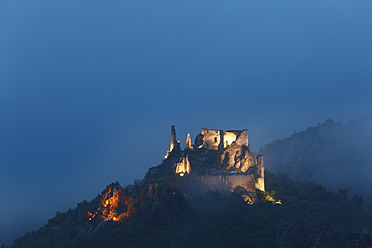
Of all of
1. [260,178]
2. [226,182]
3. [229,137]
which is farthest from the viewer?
[229,137]

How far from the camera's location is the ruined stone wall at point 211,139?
113m

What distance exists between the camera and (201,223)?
83250mm

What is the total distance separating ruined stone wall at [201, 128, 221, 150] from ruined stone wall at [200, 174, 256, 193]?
14.6 meters

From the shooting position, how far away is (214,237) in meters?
78.4

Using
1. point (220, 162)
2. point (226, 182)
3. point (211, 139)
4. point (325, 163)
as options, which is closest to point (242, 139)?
point (211, 139)

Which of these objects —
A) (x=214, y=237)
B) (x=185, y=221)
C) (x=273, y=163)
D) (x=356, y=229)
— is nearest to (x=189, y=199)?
(x=185, y=221)

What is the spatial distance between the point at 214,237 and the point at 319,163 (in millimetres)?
102374

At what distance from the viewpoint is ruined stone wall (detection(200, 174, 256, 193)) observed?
98.5 metres

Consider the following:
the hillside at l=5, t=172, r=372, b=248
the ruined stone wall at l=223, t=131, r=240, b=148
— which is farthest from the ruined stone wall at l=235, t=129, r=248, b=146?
the hillside at l=5, t=172, r=372, b=248

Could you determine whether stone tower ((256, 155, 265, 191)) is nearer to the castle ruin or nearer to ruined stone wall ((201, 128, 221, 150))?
the castle ruin

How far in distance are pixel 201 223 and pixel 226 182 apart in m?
18.0

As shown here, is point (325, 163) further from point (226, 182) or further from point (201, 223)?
point (201, 223)

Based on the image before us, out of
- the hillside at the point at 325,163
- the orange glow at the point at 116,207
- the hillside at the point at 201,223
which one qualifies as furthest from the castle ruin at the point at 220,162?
the hillside at the point at 325,163

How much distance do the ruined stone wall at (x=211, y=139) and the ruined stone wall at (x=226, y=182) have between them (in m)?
14.6
